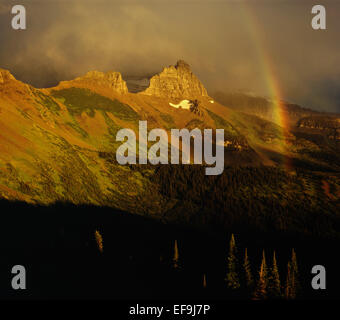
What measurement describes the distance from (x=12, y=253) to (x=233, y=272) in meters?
60.6

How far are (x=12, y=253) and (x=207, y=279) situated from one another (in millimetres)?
56415

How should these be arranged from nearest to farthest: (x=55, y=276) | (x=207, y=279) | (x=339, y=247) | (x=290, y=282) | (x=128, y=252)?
(x=55, y=276)
(x=290, y=282)
(x=207, y=279)
(x=128, y=252)
(x=339, y=247)

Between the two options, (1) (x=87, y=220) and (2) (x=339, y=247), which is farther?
(2) (x=339, y=247)

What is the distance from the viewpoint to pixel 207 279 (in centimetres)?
13238
